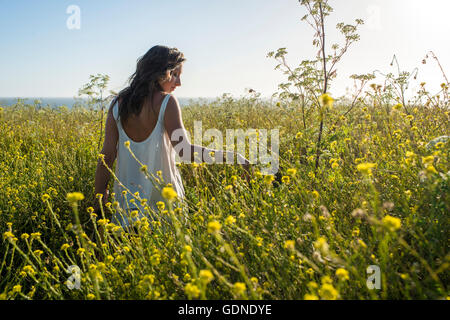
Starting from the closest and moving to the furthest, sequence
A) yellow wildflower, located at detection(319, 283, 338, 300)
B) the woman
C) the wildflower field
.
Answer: yellow wildflower, located at detection(319, 283, 338, 300) < the wildflower field < the woman

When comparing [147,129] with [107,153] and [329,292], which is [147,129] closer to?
[107,153]

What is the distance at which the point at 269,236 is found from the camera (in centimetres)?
145

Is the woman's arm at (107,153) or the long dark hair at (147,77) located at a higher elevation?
the long dark hair at (147,77)

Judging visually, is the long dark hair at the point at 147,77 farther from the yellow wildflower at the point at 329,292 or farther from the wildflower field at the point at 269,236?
the yellow wildflower at the point at 329,292

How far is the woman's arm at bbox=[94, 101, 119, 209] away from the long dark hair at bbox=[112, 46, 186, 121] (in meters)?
0.13

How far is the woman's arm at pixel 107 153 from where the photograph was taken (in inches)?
91.5

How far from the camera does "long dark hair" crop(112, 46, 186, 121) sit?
230 cm

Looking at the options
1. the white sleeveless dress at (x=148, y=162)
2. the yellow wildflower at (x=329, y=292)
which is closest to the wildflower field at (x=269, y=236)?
the yellow wildflower at (x=329, y=292)

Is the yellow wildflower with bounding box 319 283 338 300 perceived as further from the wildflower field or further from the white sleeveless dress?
the white sleeveless dress

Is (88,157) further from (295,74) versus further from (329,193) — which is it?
(329,193)

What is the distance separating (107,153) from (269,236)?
5.11ft

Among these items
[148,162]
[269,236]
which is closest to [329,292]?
[269,236]

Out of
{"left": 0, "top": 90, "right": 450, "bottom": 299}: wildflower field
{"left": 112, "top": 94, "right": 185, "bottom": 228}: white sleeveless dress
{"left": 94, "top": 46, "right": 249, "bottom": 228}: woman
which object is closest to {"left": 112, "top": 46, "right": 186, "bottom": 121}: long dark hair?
{"left": 94, "top": 46, "right": 249, "bottom": 228}: woman

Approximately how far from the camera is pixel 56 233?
2482 mm
